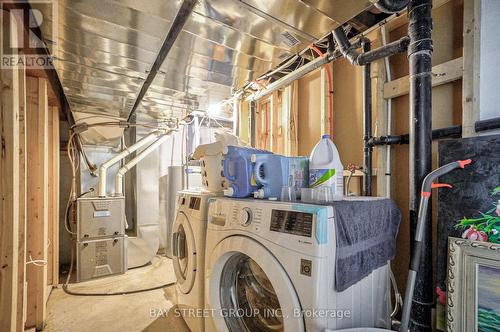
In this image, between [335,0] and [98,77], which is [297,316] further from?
[98,77]

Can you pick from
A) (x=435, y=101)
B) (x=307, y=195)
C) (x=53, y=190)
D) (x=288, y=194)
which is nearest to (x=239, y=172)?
(x=288, y=194)

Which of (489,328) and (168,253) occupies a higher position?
(489,328)

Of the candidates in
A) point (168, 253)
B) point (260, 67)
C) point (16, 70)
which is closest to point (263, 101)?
point (260, 67)

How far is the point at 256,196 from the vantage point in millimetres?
1386

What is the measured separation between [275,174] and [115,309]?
198cm

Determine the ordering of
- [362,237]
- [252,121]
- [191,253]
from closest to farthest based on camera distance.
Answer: [362,237], [191,253], [252,121]

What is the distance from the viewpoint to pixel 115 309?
219 cm

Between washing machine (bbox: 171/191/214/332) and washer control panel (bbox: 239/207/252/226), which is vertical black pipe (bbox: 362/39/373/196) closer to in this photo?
washer control panel (bbox: 239/207/252/226)

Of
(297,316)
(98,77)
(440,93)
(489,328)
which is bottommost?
(489,328)

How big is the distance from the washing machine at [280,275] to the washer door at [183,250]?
12.0 inches

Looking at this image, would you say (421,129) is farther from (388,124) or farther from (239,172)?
(239,172)

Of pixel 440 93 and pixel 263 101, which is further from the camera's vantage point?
pixel 263 101

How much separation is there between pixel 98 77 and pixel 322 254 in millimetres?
2170

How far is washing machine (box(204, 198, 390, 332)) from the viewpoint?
2.98ft
